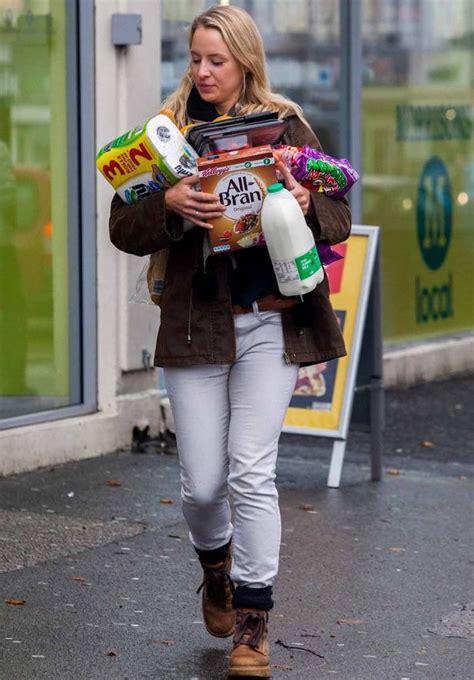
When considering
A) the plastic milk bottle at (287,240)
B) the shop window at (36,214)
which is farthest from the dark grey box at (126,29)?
the plastic milk bottle at (287,240)

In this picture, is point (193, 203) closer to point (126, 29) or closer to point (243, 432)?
point (243, 432)

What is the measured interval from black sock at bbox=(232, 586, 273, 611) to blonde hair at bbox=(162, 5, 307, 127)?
4.46 ft

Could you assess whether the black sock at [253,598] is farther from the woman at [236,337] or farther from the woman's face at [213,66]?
the woman's face at [213,66]

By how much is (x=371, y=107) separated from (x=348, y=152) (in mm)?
478

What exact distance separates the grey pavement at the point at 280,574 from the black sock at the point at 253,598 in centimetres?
24

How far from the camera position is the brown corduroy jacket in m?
4.32

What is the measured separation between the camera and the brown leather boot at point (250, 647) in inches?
169

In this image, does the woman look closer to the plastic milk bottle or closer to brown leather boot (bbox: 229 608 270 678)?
brown leather boot (bbox: 229 608 270 678)

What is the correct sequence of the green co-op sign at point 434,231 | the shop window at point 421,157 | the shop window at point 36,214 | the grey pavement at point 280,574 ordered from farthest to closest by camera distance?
1. the green co-op sign at point 434,231
2. the shop window at point 421,157
3. the shop window at point 36,214
4. the grey pavement at point 280,574

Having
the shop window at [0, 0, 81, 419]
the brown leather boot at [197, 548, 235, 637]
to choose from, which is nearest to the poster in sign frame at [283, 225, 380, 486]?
the shop window at [0, 0, 81, 419]

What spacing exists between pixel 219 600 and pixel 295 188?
130cm

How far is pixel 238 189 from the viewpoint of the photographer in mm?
4195

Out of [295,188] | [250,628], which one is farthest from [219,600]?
[295,188]

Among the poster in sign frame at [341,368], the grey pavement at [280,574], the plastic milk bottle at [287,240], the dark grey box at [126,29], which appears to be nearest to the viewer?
the plastic milk bottle at [287,240]
